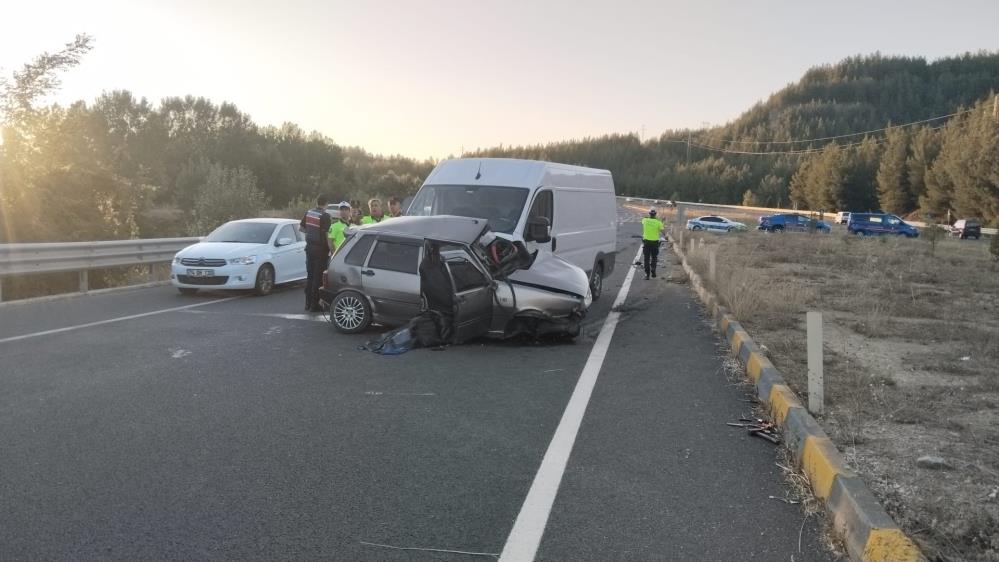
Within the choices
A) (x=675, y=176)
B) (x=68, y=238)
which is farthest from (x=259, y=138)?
(x=675, y=176)

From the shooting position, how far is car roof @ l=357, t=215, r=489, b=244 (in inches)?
372

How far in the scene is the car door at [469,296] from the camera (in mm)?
8844

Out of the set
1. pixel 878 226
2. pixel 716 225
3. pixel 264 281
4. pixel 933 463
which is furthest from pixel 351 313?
pixel 878 226

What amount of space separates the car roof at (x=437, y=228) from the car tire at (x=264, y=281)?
4.77m

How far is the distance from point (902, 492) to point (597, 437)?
2.05 meters

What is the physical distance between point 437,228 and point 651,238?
9887mm

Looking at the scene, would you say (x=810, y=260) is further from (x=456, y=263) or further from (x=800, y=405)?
(x=800, y=405)

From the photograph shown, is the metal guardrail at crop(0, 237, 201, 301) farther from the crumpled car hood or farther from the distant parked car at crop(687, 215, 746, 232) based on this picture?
the distant parked car at crop(687, 215, 746, 232)

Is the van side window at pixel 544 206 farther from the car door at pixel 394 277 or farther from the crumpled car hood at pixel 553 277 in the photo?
the car door at pixel 394 277

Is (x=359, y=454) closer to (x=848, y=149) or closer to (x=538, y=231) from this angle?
(x=538, y=231)

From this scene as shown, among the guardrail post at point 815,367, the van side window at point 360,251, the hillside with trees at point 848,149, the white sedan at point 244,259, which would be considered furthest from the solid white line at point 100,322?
the hillside with trees at point 848,149

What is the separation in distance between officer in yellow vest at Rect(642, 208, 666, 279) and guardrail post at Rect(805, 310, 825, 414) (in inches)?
469

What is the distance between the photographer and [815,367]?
235 inches

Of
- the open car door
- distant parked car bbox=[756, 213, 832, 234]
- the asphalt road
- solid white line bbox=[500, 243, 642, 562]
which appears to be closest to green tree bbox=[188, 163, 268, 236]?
the asphalt road
